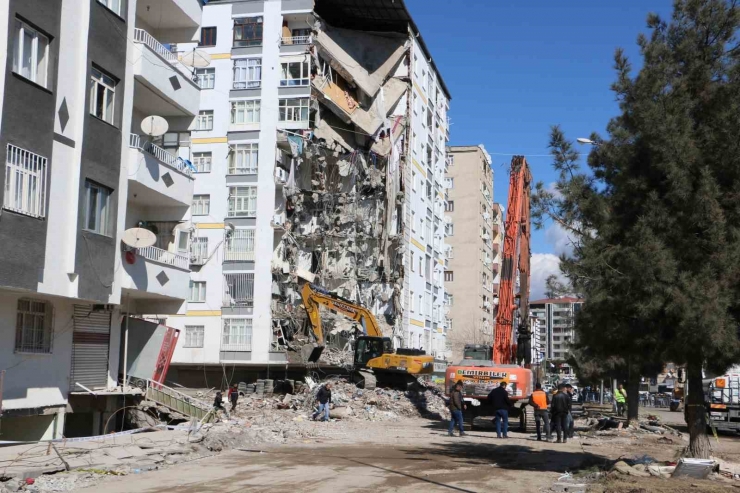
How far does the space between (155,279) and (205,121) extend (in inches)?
938

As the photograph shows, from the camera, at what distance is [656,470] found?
14398 millimetres

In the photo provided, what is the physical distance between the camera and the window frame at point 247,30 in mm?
45406

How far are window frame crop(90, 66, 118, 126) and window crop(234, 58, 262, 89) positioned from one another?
2458 centimetres

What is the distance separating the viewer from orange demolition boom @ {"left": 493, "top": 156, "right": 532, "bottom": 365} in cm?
3384

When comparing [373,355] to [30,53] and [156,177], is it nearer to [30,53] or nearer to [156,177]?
[156,177]

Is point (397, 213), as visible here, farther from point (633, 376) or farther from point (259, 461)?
point (259, 461)

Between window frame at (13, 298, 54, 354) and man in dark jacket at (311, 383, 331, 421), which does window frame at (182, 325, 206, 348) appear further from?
window frame at (13, 298, 54, 354)

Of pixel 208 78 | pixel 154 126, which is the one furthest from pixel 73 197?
pixel 208 78

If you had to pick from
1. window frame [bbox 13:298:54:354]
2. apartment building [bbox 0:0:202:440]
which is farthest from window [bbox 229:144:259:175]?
window frame [bbox 13:298:54:354]

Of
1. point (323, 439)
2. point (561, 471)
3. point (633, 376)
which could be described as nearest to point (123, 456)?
point (323, 439)

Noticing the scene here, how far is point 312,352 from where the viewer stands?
A: 129ft

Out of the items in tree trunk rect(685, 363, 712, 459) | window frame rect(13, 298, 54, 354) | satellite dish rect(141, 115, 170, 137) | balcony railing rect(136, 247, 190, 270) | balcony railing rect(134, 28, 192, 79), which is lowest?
tree trunk rect(685, 363, 712, 459)

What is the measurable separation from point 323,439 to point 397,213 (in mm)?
30981

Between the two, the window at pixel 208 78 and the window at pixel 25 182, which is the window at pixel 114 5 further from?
the window at pixel 208 78
